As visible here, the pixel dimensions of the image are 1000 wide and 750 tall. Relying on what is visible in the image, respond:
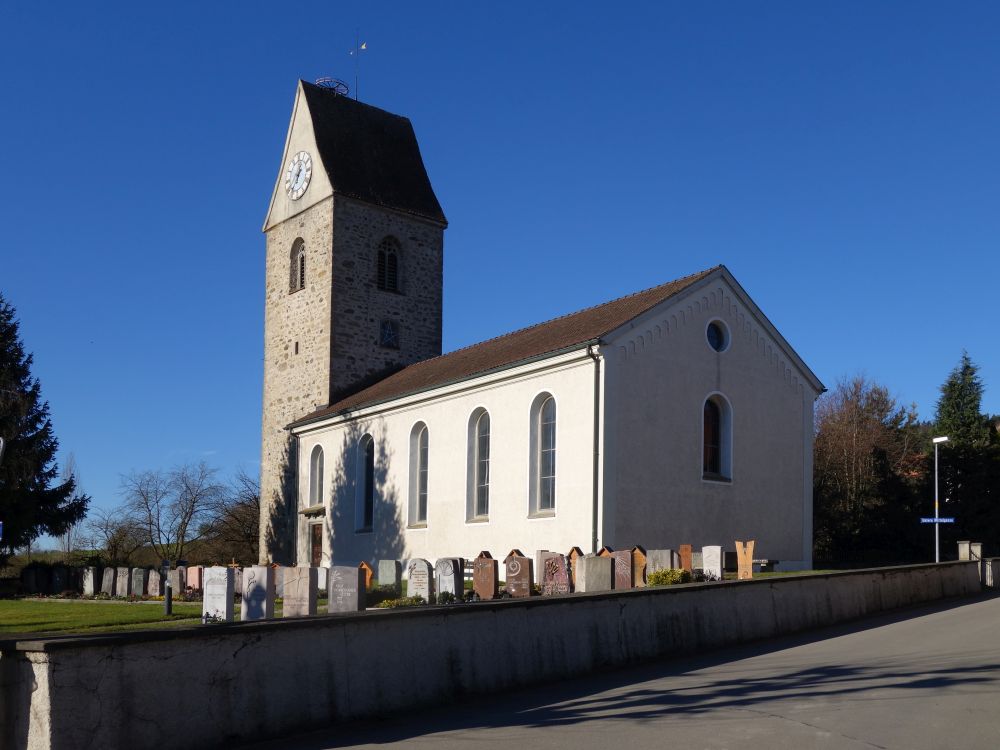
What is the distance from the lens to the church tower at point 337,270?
38.9 m

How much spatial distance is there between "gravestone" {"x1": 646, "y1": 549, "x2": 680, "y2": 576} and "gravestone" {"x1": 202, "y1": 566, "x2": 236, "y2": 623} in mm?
8183

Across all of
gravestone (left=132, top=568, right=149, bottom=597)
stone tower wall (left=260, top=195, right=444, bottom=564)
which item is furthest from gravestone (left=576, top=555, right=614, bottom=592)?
stone tower wall (left=260, top=195, right=444, bottom=564)

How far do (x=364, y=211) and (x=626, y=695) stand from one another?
31946 millimetres

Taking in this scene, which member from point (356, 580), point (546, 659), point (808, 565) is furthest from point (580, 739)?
point (808, 565)

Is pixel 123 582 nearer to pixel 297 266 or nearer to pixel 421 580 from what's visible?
pixel 421 580

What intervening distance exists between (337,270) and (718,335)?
54.6 feet

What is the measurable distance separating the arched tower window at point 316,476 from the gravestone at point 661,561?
19.6 meters

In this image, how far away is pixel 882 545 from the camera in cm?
4231

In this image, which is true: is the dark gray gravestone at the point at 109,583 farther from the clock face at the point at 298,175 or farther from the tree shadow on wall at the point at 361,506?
the clock face at the point at 298,175

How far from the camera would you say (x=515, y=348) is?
3034cm

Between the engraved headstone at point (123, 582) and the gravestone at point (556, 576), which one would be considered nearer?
the gravestone at point (556, 576)

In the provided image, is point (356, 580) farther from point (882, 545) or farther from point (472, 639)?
point (882, 545)

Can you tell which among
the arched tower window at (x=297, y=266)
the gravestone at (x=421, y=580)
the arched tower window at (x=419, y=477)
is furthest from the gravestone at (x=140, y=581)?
the arched tower window at (x=297, y=266)

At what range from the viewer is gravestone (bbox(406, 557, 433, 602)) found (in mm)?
19438
